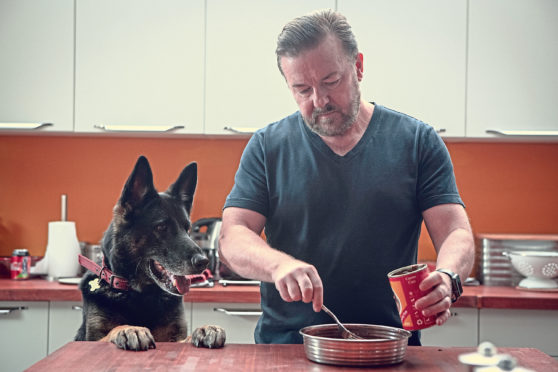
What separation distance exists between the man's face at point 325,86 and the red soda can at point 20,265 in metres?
1.92

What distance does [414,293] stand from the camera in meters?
1.17

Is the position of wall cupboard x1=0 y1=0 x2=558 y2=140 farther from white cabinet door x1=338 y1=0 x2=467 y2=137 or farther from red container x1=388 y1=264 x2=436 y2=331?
red container x1=388 y1=264 x2=436 y2=331

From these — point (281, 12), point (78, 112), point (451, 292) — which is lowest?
point (451, 292)

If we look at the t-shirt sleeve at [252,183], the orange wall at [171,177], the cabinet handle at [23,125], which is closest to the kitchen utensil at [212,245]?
the orange wall at [171,177]

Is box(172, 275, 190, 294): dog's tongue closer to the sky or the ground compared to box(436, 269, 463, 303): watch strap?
closer to the ground

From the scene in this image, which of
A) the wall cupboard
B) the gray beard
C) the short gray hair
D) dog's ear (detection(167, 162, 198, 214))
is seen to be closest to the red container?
the gray beard

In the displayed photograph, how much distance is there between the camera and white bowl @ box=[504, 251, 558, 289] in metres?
2.76

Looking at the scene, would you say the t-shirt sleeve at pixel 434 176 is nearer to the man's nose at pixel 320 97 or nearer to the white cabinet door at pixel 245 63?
the man's nose at pixel 320 97

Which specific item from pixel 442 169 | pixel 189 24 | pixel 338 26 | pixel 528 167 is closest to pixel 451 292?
pixel 442 169

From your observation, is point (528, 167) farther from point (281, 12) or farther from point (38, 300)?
point (38, 300)

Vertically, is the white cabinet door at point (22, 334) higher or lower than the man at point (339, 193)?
lower

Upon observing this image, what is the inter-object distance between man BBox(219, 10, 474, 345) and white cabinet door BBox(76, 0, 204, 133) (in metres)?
1.33

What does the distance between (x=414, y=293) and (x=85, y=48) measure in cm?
218

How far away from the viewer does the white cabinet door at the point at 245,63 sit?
289 cm
